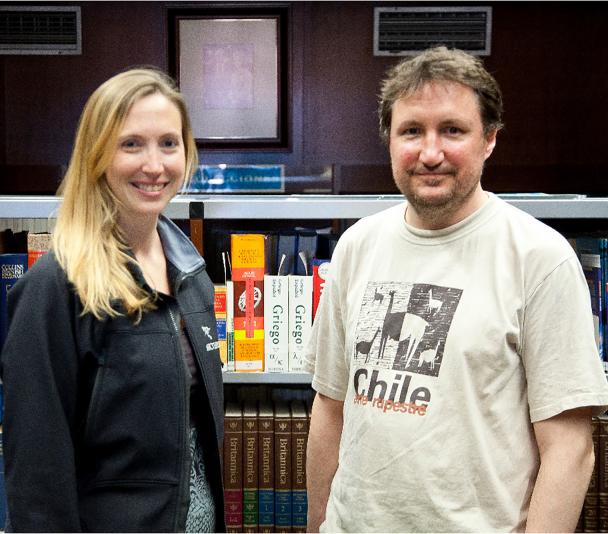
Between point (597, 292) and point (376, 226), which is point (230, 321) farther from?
point (597, 292)

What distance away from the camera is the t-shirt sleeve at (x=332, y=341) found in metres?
1.46

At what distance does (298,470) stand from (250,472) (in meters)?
0.13

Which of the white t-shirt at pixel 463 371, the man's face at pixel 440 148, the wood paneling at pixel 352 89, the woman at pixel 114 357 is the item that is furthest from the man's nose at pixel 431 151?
the wood paneling at pixel 352 89

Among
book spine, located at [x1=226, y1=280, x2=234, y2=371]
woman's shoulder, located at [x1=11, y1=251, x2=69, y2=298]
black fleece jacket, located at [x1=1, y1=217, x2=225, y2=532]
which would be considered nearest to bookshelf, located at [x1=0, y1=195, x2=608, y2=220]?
book spine, located at [x1=226, y1=280, x2=234, y2=371]

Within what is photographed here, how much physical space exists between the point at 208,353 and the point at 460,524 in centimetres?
54

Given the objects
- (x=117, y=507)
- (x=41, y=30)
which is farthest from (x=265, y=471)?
(x=41, y=30)

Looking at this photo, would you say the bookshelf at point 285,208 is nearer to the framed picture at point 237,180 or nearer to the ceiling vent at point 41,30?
the framed picture at point 237,180

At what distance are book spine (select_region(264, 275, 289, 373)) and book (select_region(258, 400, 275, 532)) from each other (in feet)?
0.62

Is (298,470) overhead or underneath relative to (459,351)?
underneath

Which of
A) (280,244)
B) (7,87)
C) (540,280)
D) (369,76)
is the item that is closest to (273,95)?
(369,76)

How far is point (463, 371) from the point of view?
1224 millimetres

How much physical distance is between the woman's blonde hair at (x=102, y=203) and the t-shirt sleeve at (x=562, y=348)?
0.66 meters

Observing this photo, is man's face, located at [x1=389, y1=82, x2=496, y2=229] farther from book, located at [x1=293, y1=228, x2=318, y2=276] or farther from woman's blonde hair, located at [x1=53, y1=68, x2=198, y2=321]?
book, located at [x1=293, y1=228, x2=318, y2=276]

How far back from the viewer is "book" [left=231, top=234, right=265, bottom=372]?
1977 millimetres
